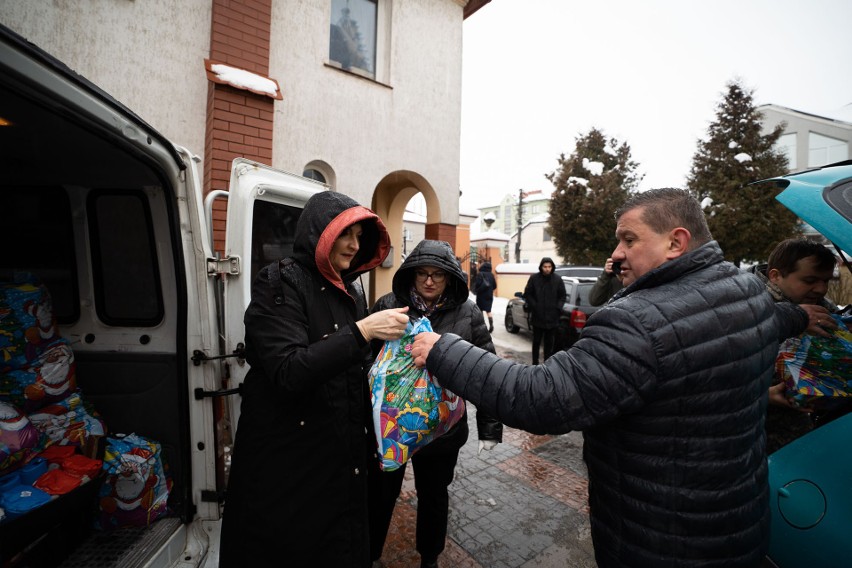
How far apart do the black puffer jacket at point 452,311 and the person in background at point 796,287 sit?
4.95ft

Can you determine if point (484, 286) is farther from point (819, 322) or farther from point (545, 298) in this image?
point (819, 322)

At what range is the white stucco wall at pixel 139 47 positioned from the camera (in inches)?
153

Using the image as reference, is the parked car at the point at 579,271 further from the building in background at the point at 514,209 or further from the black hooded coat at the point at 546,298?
the building in background at the point at 514,209

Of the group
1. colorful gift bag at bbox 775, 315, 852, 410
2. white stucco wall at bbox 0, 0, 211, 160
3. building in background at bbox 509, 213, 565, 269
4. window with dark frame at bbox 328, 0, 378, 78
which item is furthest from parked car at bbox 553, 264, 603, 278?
building in background at bbox 509, 213, 565, 269

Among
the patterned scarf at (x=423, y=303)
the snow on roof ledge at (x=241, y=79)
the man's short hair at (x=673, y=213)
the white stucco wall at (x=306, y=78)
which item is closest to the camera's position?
the man's short hair at (x=673, y=213)

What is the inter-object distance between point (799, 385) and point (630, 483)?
1138 mm

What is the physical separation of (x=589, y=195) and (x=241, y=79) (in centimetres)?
1741

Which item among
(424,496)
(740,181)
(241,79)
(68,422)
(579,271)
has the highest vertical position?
(740,181)

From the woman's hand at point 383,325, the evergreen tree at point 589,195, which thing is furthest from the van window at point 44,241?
the evergreen tree at point 589,195

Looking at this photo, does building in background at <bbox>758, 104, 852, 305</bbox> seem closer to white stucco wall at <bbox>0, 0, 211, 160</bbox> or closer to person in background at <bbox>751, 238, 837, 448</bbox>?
person in background at <bbox>751, 238, 837, 448</bbox>

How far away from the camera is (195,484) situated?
2152 mm

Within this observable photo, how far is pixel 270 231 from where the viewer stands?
107 inches

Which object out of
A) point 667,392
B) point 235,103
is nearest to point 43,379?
point 667,392

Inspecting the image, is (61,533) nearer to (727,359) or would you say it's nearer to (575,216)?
(727,359)
